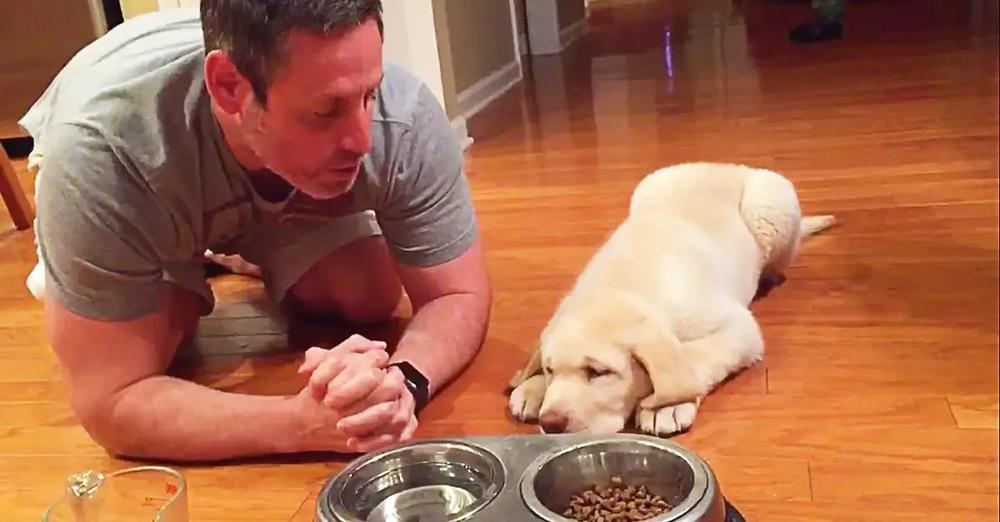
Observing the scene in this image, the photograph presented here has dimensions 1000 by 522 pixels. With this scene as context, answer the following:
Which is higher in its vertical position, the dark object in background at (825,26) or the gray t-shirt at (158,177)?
the gray t-shirt at (158,177)

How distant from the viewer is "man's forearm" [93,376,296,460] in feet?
4.47

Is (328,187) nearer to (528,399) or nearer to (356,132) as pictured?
(356,132)

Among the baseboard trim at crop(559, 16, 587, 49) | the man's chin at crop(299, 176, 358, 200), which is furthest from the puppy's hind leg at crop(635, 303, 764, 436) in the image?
the baseboard trim at crop(559, 16, 587, 49)

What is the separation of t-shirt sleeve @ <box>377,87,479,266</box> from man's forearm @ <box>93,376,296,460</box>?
0.30m

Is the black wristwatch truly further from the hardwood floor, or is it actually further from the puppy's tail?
the puppy's tail

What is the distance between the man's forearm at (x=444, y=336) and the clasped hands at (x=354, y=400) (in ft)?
0.44

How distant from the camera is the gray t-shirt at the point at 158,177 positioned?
1.32 m

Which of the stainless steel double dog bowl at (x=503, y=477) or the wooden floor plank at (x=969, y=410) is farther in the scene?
the wooden floor plank at (x=969, y=410)

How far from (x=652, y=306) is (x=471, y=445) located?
1.19 ft

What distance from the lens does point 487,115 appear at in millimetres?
3561

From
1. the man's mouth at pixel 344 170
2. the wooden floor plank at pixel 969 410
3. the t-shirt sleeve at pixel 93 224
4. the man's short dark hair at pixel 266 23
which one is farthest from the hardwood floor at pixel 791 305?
the man's short dark hair at pixel 266 23

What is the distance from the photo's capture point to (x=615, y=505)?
1.11 metres

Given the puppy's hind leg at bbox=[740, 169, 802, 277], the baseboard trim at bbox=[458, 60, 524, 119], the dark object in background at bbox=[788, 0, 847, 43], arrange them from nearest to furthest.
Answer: the puppy's hind leg at bbox=[740, 169, 802, 277]
the baseboard trim at bbox=[458, 60, 524, 119]
the dark object in background at bbox=[788, 0, 847, 43]

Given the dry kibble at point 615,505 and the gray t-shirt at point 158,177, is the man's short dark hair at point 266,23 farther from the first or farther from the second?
the dry kibble at point 615,505
